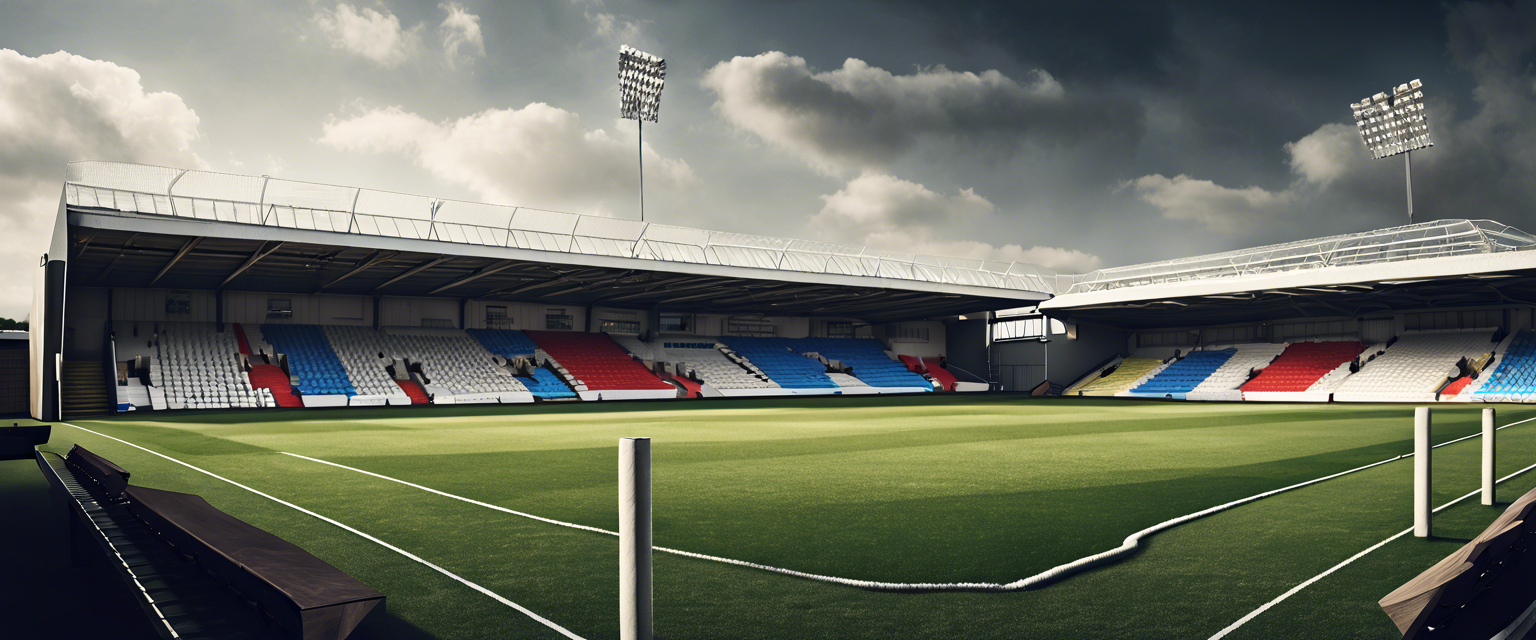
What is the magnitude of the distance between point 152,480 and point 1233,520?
36.6ft

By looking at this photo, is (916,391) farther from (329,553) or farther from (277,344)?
(329,553)

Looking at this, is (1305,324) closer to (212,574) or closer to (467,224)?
(467,224)

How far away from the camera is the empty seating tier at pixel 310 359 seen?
3225 cm

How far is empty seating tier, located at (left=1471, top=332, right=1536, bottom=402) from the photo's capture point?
97.8ft

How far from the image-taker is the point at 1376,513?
6219 mm

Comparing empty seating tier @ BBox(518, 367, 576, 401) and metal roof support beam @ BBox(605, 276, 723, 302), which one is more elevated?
metal roof support beam @ BBox(605, 276, 723, 302)

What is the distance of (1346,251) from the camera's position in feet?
103

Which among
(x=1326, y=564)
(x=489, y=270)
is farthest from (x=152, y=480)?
(x=489, y=270)

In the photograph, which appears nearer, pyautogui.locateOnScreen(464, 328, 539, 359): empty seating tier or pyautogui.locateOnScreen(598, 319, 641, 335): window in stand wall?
pyautogui.locateOnScreen(464, 328, 539, 359): empty seating tier

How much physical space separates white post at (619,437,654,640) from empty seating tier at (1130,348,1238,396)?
43453mm

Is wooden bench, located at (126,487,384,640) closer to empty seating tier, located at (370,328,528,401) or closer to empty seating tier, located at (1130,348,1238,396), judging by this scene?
empty seating tier, located at (370,328,528,401)

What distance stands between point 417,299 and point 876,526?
1548 inches

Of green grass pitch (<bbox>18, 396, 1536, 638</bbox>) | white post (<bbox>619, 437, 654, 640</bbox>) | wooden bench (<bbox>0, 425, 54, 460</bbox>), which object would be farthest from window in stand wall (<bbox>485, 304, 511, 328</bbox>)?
white post (<bbox>619, 437, 654, 640</bbox>)

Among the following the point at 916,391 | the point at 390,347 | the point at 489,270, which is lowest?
the point at 916,391
